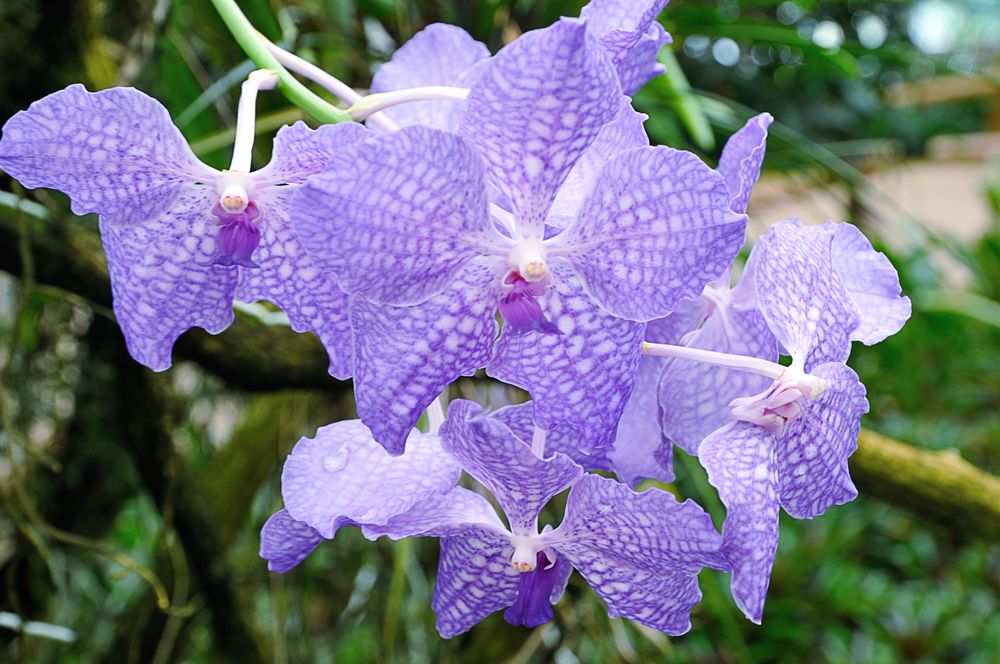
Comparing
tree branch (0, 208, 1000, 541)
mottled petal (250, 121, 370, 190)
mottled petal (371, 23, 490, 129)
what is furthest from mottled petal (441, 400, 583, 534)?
tree branch (0, 208, 1000, 541)

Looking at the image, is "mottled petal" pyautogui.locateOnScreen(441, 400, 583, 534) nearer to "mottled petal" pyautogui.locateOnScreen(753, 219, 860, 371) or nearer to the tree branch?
"mottled petal" pyautogui.locateOnScreen(753, 219, 860, 371)

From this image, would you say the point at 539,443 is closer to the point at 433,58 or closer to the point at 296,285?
the point at 296,285

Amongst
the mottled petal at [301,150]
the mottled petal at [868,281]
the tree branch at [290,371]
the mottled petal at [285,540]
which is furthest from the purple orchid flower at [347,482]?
the tree branch at [290,371]

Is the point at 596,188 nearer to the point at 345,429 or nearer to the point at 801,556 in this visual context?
the point at 345,429

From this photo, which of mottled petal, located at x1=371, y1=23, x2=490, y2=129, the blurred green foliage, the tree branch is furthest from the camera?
the blurred green foliage

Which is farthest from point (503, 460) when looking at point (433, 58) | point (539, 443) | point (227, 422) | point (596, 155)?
point (227, 422)

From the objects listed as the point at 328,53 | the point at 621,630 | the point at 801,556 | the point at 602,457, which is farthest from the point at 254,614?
the point at 801,556

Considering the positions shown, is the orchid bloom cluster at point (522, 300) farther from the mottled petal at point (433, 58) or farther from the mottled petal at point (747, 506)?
the mottled petal at point (433, 58)
